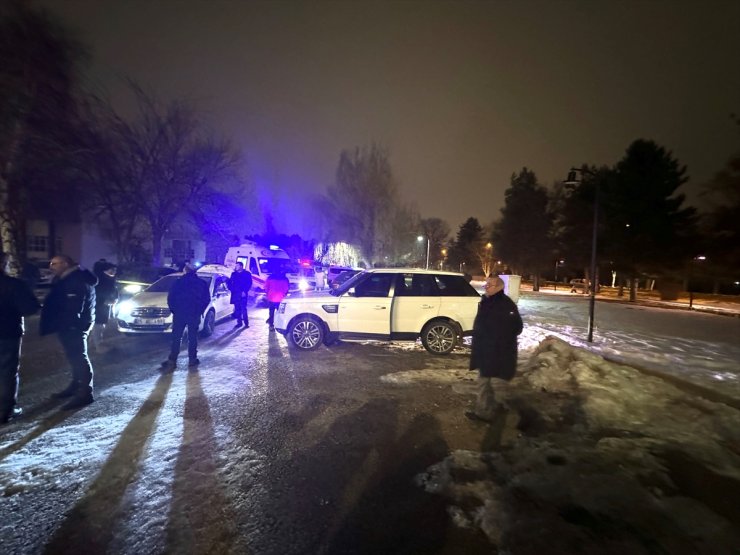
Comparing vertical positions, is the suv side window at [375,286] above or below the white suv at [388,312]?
above

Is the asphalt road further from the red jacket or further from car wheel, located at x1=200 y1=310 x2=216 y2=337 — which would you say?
the red jacket

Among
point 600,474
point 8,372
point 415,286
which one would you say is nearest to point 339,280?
point 415,286

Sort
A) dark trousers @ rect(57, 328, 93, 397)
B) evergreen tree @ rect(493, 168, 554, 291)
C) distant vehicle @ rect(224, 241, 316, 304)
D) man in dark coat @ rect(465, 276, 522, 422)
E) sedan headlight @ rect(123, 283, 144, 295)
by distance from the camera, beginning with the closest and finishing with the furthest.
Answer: man in dark coat @ rect(465, 276, 522, 422)
dark trousers @ rect(57, 328, 93, 397)
sedan headlight @ rect(123, 283, 144, 295)
distant vehicle @ rect(224, 241, 316, 304)
evergreen tree @ rect(493, 168, 554, 291)

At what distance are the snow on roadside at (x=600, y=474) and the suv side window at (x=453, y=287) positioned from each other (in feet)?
9.02

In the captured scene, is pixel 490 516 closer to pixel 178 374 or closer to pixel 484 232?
pixel 178 374

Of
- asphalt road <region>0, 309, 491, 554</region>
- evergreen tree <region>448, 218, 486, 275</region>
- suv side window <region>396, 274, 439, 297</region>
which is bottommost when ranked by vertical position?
asphalt road <region>0, 309, 491, 554</region>


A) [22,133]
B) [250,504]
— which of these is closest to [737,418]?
[250,504]

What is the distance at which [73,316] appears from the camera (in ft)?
17.0

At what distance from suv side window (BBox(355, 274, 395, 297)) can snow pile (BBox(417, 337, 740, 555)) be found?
11.3 feet

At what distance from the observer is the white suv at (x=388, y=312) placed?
8.55m

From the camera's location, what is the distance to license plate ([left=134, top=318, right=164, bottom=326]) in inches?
355

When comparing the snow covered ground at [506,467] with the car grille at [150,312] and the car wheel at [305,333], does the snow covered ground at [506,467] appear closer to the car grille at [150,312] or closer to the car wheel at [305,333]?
the car wheel at [305,333]

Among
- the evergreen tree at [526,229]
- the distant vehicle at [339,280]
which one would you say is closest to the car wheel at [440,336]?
the distant vehicle at [339,280]

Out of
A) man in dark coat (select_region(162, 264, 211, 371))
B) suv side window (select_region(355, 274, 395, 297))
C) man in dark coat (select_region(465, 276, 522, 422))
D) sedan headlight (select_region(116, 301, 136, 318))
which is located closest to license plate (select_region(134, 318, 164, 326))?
sedan headlight (select_region(116, 301, 136, 318))
